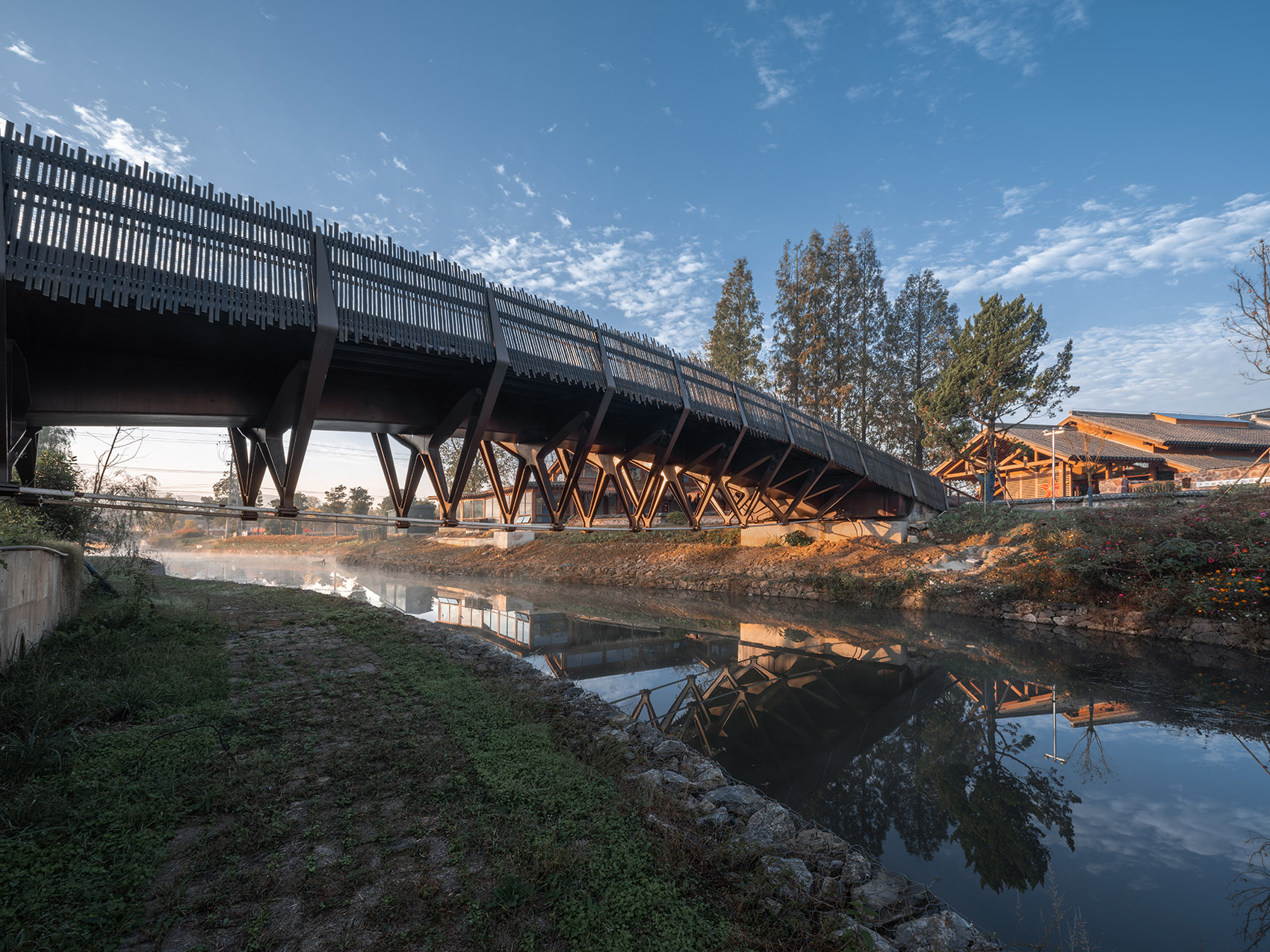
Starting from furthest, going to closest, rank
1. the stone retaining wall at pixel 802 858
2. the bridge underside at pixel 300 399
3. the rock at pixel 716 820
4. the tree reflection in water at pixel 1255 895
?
the bridge underside at pixel 300 399 < the rock at pixel 716 820 < the tree reflection in water at pixel 1255 895 < the stone retaining wall at pixel 802 858

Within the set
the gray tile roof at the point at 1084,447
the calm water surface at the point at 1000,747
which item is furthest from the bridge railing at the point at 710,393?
the gray tile roof at the point at 1084,447

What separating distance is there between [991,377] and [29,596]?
114 feet

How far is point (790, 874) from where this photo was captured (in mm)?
3852

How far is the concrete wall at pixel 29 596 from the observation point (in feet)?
21.1

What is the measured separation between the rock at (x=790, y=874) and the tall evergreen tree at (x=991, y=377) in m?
28.1

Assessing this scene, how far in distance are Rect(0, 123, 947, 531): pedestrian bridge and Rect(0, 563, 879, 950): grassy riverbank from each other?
12.4 ft

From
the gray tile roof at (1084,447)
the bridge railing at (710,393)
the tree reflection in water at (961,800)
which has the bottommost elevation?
the tree reflection in water at (961,800)

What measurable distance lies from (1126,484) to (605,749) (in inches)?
1444

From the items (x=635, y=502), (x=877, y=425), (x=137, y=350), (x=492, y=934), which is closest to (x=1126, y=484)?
(x=877, y=425)

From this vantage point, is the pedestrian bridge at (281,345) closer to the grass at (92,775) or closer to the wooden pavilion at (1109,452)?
the grass at (92,775)

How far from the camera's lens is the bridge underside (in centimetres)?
699

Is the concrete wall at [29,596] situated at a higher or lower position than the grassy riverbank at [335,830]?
higher

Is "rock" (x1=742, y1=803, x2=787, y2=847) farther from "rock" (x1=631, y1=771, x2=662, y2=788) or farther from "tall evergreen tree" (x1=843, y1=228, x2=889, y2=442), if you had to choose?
"tall evergreen tree" (x1=843, y1=228, x2=889, y2=442)

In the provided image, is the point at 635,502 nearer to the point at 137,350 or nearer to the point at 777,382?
the point at 137,350
